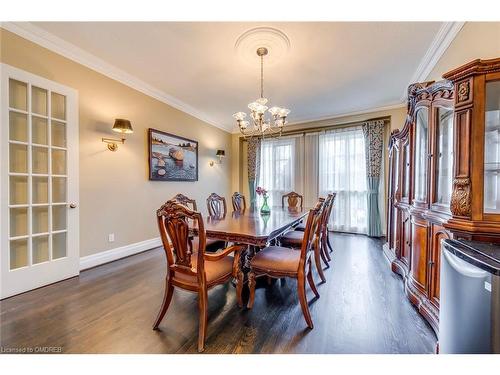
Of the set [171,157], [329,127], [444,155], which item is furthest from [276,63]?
[329,127]

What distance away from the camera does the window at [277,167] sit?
5.33 m

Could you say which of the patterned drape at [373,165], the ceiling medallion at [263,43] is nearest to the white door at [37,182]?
the ceiling medallion at [263,43]

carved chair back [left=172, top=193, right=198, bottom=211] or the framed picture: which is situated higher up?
the framed picture

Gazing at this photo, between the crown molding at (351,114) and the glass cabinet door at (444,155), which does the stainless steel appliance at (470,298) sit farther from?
the crown molding at (351,114)

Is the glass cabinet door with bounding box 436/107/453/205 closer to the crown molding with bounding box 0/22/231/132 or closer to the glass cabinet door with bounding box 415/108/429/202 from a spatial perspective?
the glass cabinet door with bounding box 415/108/429/202

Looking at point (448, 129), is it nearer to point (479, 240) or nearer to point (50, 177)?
point (479, 240)

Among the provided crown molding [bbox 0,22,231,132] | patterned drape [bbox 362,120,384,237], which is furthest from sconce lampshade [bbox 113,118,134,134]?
patterned drape [bbox 362,120,384,237]

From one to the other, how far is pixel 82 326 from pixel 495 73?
322 cm

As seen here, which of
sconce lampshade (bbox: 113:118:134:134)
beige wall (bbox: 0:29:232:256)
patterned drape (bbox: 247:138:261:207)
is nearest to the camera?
beige wall (bbox: 0:29:232:256)

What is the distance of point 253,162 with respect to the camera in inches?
224

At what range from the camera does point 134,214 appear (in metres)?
3.37

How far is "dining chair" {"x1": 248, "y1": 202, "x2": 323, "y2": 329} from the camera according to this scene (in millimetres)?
1647

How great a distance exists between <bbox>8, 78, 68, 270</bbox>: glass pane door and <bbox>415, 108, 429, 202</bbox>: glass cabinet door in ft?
12.4
